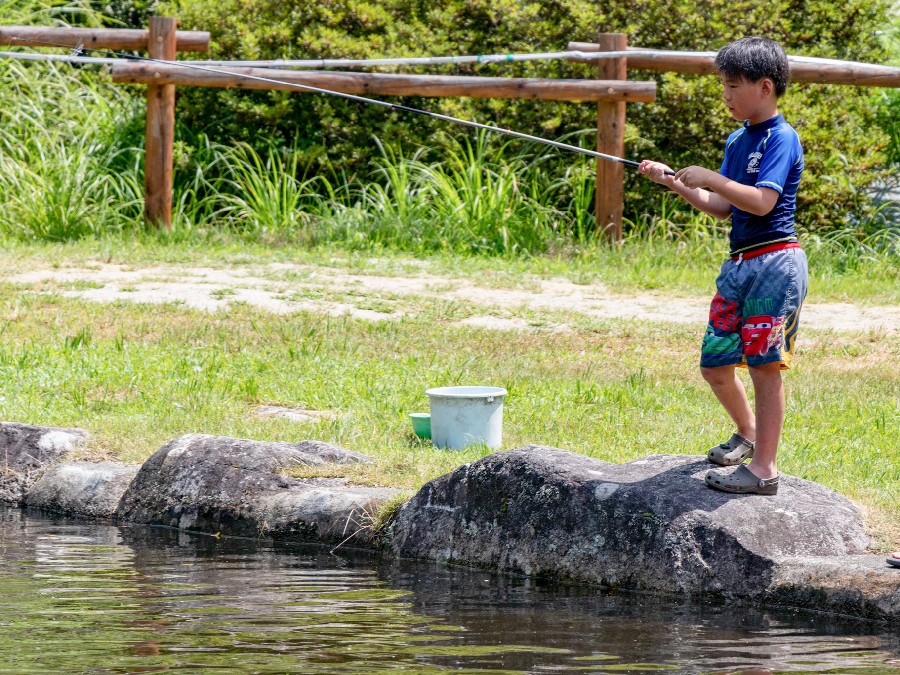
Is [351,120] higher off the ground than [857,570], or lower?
higher

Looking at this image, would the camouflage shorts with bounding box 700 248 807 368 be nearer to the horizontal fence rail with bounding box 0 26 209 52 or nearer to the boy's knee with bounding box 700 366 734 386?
the boy's knee with bounding box 700 366 734 386

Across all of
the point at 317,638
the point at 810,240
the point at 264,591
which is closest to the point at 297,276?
the point at 810,240

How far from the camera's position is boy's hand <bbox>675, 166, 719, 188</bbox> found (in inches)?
174

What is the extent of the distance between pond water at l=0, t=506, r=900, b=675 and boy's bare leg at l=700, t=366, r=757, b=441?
725 millimetres

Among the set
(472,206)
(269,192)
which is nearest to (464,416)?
(472,206)

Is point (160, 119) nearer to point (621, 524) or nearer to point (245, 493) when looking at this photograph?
point (245, 493)

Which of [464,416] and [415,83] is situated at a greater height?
[415,83]

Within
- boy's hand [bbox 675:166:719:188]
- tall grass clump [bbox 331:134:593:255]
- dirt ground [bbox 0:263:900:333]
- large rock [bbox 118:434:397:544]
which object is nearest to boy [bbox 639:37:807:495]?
boy's hand [bbox 675:166:719:188]

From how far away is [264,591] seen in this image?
4539 mm

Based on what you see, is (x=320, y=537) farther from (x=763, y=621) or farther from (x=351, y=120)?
(x=351, y=120)

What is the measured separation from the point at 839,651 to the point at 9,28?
933cm

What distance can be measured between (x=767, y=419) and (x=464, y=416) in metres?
1.65

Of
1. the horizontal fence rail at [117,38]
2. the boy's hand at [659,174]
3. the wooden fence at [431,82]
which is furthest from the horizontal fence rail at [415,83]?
the boy's hand at [659,174]

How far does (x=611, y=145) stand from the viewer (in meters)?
10.9
